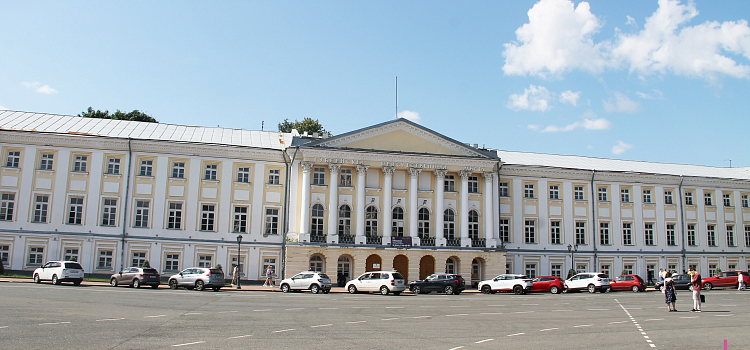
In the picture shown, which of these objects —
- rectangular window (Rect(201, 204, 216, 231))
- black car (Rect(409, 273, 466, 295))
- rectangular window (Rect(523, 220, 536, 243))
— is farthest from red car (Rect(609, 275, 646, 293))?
rectangular window (Rect(201, 204, 216, 231))

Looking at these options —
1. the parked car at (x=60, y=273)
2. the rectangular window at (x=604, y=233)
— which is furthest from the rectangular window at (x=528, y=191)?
the parked car at (x=60, y=273)

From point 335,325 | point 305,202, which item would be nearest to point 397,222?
point 305,202

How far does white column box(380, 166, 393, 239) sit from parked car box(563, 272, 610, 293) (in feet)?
45.1

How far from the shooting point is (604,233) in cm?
Answer: 5000

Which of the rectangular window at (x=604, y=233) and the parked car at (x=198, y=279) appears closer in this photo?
the parked car at (x=198, y=279)

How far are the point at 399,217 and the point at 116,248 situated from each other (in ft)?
70.5

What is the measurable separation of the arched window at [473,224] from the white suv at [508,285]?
23.2 ft

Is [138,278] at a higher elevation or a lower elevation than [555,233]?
lower

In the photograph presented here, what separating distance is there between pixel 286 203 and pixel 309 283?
10.6 meters

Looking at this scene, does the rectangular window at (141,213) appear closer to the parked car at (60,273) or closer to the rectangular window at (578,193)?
the parked car at (60,273)

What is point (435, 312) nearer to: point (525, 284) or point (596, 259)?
point (525, 284)

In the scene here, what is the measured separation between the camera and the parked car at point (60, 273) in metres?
33.3

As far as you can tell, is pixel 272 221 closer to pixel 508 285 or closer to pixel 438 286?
pixel 438 286

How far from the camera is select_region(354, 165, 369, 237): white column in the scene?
4265 cm
